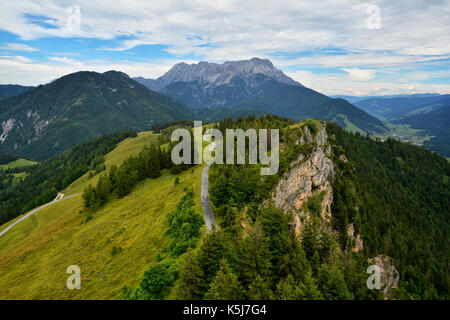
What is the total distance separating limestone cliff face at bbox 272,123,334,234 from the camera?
58.1 m

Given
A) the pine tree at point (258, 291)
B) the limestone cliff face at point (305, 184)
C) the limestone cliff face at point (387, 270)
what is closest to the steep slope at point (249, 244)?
the pine tree at point (258, 291)

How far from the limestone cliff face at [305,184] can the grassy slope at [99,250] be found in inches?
906

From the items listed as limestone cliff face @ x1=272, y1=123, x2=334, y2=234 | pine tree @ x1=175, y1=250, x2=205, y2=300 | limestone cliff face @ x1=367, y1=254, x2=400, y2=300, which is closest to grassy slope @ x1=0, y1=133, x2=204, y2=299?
pine tree @ x1=175, y1=250, x2=205, y2=300

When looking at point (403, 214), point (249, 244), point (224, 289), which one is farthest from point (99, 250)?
point (403, 214)

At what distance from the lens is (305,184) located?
2660 inches

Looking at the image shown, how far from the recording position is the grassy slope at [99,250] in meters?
42.4

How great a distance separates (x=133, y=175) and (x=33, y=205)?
288 feet

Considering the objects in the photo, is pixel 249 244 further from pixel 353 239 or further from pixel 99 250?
pixel 353 239

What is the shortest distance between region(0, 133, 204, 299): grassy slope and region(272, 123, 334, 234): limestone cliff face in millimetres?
23003

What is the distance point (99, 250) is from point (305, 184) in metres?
58.1

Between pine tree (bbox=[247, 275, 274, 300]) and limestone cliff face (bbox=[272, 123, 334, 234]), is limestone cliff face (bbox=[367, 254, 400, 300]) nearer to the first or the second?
limestone cliff face (bbox=[272, 123, 334, 234])
